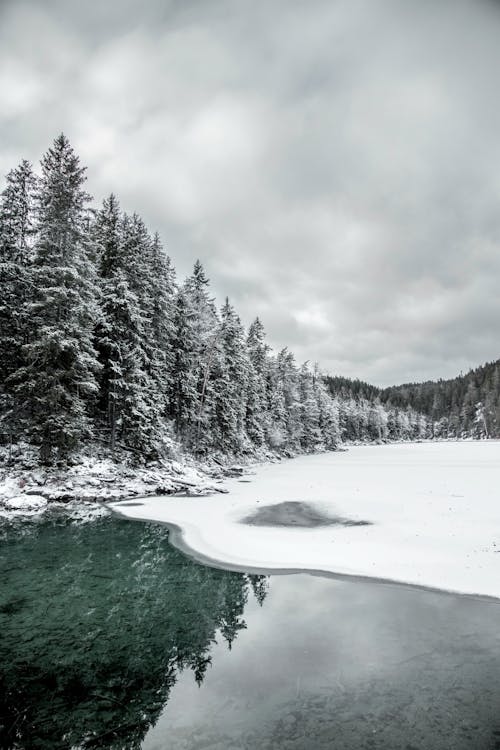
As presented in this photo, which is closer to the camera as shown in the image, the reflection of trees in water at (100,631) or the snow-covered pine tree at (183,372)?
the reflection of trees in water at (100,631)

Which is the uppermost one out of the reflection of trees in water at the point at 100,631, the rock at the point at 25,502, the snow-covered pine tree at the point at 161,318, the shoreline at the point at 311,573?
the snow-covered pine tree at the point at 161,318

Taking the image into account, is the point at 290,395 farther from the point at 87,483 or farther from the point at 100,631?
the point at 100,631

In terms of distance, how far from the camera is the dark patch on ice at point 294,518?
1662 centimetres

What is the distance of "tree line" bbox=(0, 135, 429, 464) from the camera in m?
22.9

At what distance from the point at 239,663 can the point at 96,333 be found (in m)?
25.4

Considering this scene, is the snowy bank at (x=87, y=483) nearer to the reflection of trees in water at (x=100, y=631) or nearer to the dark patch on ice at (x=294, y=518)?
the reflection of trees in water at (x=100, y=631)

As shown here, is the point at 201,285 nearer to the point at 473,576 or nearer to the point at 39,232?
the point at 39,232

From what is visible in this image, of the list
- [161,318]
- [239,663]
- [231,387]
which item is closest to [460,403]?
[231,387]

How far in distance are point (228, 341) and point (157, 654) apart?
38.4 metres

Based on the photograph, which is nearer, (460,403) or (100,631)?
(100,631)

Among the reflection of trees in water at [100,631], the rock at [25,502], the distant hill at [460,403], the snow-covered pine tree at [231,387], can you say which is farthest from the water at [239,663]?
the distant hill at [460,403]

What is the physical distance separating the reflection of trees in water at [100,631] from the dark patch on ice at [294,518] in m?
4.82

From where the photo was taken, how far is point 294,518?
17.8 m

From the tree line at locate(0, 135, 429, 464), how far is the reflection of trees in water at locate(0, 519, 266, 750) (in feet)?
35.9
